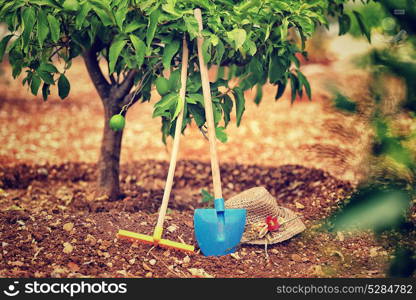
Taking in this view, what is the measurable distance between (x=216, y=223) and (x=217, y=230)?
0.12ft

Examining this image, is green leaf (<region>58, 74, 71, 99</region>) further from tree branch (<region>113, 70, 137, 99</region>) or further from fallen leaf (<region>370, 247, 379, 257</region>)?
fallen leaf (<region>370, 247, 379, 257</region>)

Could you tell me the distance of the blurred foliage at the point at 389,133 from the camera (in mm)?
690

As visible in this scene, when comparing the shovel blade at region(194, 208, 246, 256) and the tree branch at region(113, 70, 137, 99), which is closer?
the shovel blade at region(194, 208, 246, 256)

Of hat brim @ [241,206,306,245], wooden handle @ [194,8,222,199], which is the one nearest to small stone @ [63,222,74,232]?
wooden handle @ [194,8,222,199]

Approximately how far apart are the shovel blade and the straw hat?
120mm

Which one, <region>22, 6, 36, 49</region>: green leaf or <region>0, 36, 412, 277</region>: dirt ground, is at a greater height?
<region>22, 6, 36, 49</region>: green leaf

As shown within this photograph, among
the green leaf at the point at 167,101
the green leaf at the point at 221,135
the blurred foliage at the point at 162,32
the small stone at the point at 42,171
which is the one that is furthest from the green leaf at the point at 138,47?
the small stone at the point at 42,171

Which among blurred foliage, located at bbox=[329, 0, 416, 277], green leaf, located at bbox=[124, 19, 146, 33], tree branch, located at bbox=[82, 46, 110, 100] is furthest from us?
tree branch, located at bbox=[82, 46, 110, 100]

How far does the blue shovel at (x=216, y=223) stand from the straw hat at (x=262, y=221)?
11cm

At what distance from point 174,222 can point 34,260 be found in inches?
33.3

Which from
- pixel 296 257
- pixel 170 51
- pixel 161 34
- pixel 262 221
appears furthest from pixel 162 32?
pixel 296 257

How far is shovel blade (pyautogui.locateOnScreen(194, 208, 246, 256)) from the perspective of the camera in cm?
273

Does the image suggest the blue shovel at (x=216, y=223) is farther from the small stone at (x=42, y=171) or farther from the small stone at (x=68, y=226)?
the small stone at (x=42, y=171)

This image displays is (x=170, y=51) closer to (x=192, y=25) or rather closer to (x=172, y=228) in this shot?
(x=192, y=25)
